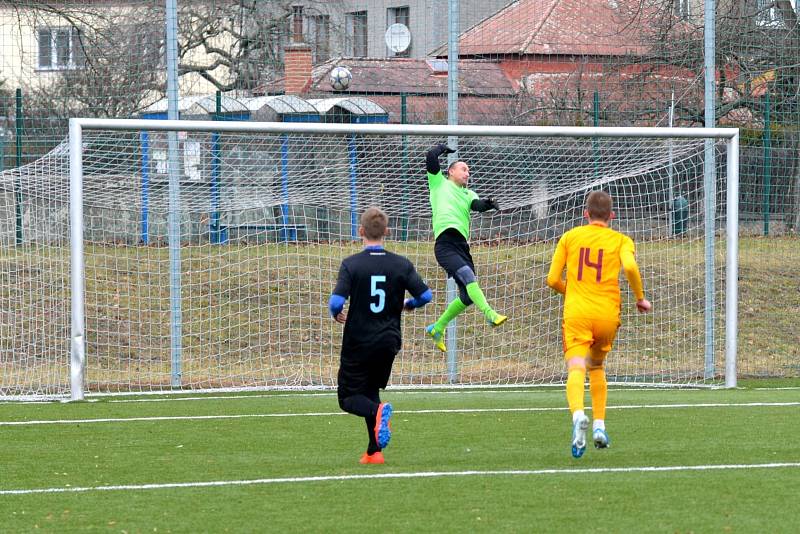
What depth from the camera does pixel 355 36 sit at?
48.2 ft

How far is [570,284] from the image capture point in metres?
8.44

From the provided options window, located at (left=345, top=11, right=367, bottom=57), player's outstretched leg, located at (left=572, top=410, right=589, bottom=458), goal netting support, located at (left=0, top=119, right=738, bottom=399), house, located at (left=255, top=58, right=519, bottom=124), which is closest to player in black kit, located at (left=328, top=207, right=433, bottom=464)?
player's outstretched leg, located at (left=572, top=410, right=589, bottom=458)

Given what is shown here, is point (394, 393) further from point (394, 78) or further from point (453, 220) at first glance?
point (394, 78)

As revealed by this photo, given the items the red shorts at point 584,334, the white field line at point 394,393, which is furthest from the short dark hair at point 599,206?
the white field line at point 394,393

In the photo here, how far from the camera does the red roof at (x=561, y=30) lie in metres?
14.6

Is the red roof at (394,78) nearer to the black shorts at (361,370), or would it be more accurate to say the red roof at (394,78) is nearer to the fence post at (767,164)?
the fence post at (767,164)

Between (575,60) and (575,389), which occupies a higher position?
(575,60)

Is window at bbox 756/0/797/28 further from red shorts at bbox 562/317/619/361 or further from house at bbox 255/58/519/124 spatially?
red shorts at bbox 562/317/619/361

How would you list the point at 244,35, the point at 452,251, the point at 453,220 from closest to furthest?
the point at 453,220 < the point at 452,251 < the point at 244,35

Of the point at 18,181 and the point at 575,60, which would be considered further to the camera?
the point at 575,60

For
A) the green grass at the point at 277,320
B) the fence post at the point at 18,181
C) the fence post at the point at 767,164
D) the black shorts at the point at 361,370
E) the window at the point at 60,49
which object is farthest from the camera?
the fence post at the point at 767,164

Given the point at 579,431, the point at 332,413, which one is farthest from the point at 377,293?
the point at 332,413

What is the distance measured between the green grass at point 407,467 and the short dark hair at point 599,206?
1562mm

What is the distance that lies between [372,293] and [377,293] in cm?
3
